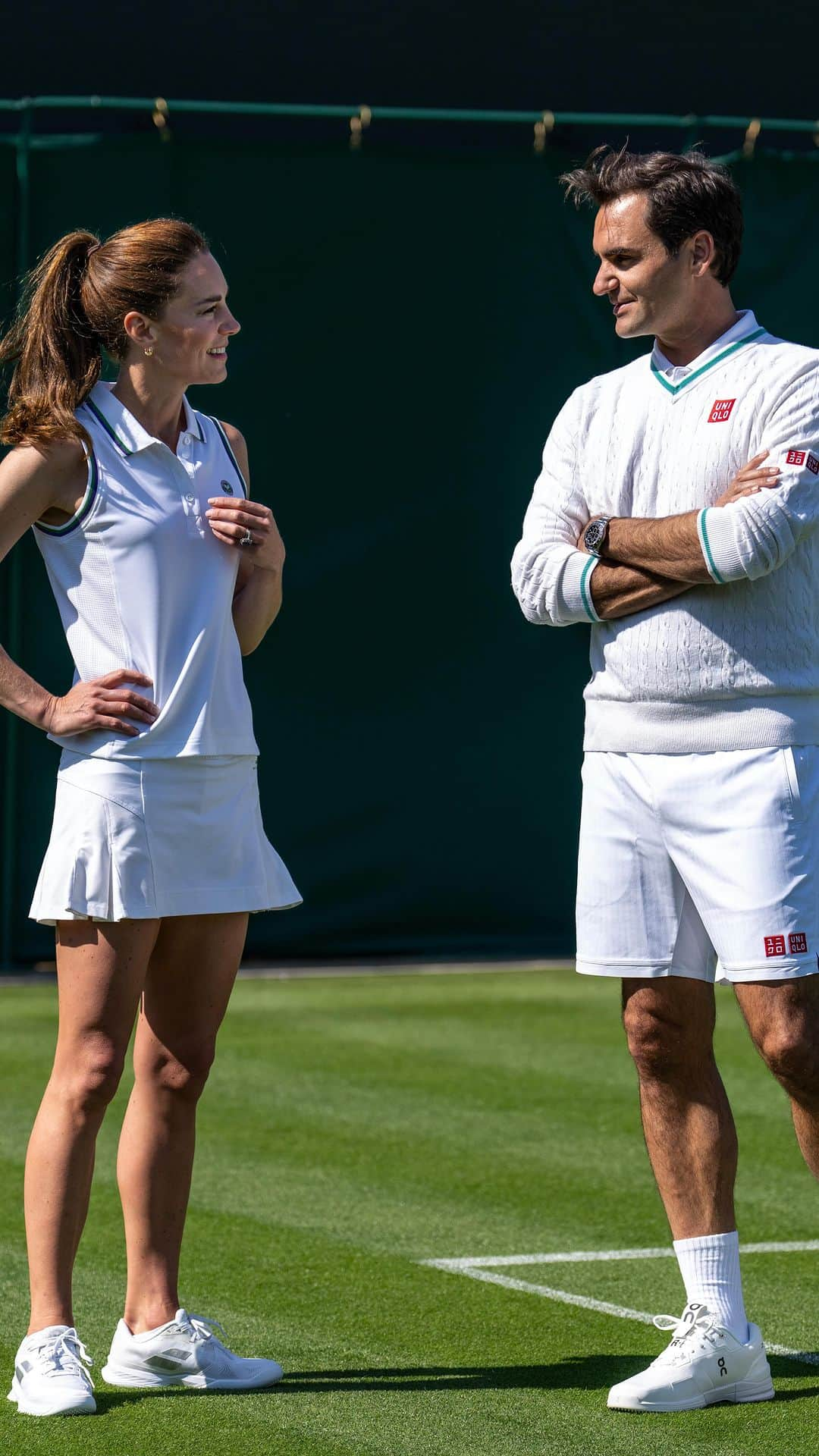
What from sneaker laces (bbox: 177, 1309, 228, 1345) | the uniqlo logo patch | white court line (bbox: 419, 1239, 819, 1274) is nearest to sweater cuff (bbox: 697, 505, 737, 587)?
the uniqlo logo patch

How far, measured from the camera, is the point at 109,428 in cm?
360

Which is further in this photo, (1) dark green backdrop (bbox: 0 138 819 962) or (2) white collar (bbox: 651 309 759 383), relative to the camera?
(1) dark green backdrop (bbox: 0 138 819 962)

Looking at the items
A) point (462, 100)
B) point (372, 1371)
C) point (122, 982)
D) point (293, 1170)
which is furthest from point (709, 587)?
point (462, 100)

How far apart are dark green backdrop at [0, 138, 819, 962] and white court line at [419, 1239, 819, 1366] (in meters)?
4.07

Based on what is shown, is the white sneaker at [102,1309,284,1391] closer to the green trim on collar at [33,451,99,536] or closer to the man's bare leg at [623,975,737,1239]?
the man's bare leg at [623,975,737,1239]

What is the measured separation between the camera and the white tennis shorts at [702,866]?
344cm

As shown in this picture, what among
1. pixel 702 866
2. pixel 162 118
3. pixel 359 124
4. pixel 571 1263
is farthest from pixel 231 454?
pixel 359 124

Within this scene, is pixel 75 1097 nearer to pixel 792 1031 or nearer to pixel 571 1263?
pixel 792 1031

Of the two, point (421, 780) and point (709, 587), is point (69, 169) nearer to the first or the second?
point (421, 780)

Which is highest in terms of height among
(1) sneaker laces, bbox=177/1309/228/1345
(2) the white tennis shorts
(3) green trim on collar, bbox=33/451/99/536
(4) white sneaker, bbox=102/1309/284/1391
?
(3) green trim on collar, bbox=33/451/99/536

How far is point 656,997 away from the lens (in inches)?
141

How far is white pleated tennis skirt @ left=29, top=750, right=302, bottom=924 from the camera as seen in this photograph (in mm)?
3500

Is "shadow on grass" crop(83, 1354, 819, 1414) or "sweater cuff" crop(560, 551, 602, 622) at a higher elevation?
"sweater cuff" crop(560, 551, 602, 622)

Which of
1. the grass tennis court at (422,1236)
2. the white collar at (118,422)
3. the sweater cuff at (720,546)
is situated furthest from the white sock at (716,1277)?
the white collar at (118,422)
